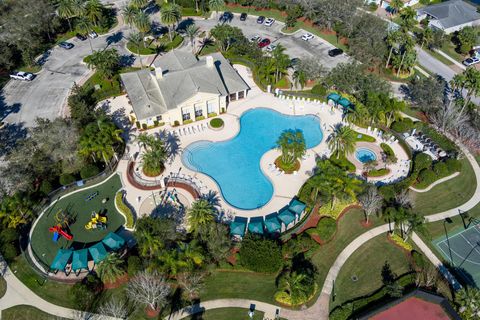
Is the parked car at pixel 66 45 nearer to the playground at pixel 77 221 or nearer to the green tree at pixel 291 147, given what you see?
the playground at pixel 77 221

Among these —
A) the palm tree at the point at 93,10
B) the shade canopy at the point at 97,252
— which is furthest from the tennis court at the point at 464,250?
the palm tree at the point at 93,10

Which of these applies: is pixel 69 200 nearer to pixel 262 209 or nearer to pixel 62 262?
pixel 62 262

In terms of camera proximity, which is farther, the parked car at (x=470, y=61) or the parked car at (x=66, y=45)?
the parked car at (x=66, y=45)

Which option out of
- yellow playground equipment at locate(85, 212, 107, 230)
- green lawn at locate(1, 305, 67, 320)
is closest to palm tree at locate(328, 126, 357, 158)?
yellow playground equipment at locate(85, 212, 107, 230)

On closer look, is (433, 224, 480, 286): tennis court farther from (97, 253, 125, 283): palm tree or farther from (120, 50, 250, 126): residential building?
(120, 50, 250, 126): residential building

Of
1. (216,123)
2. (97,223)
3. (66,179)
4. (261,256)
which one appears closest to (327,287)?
(261,256)

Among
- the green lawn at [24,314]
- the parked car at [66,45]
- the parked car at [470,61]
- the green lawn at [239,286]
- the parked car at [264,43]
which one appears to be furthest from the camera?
the parked car at [264,43]

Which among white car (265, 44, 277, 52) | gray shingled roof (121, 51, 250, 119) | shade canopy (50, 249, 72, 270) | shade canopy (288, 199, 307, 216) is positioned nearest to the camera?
shade canopy (50, 249, 72, 270)

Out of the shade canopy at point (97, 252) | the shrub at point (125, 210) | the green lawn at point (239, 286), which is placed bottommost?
the green lawn at point (239, 286)
